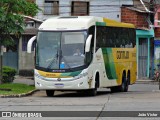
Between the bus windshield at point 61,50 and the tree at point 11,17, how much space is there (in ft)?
15.9

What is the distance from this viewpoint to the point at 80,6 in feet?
174

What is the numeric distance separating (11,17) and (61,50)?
584 cm

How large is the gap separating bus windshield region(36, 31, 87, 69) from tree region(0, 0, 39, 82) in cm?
484

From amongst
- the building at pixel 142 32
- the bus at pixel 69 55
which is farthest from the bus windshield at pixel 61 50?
the building at pixel 142 32

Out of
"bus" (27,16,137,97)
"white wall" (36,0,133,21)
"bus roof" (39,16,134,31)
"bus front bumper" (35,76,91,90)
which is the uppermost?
"white wall" (36,0,133,21)

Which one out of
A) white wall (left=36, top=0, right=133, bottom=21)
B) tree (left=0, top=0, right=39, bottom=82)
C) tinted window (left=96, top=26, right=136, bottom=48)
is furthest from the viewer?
white wall (left=36, top=0, right=133, bottom=21)

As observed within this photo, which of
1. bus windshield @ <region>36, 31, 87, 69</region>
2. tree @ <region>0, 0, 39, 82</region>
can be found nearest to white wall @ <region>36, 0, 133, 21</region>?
tree @ <region>0, 0, 39, 82</region>

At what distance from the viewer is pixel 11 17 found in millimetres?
30750

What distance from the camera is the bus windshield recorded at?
1023 inches

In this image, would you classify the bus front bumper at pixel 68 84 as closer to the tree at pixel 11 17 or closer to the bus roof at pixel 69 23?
the bus roof at pixel 69 23

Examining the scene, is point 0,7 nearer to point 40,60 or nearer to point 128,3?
point 40,60

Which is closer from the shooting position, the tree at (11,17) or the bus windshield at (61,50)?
the bus windshield at (61,50)

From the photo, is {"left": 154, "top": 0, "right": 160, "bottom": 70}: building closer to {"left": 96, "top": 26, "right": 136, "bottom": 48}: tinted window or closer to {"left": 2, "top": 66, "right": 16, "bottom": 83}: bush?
{"left": 96, "top": 26, "right": 136, "bottom": 48}: tinted window

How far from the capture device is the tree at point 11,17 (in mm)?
30766
